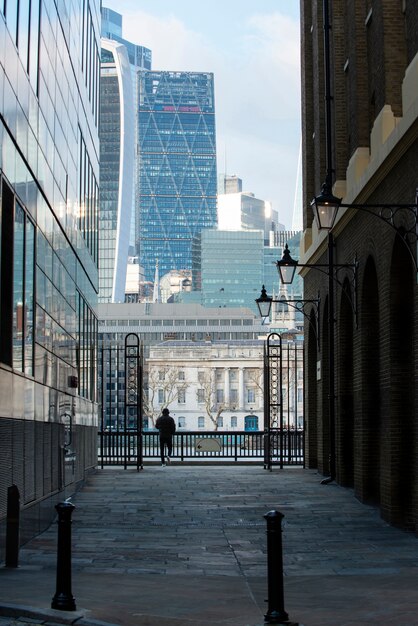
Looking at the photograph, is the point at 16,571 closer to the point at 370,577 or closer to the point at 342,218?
the point at 370,577

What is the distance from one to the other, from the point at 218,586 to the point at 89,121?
21.6 meters

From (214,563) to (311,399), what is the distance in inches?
688

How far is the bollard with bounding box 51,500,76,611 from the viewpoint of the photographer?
29.5ft

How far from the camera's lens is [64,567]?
360 inches

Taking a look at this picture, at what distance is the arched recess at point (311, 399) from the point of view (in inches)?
1176

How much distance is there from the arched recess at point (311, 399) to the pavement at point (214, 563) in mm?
6997

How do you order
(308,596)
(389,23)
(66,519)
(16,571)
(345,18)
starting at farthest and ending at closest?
(345,18), (389,23), (16,571), (308,596), (66,519)

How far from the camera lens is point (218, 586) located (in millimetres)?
10789

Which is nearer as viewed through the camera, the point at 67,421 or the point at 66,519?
the point at 66,519

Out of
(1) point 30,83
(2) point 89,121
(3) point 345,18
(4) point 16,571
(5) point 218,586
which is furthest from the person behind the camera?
(2) point 89,121

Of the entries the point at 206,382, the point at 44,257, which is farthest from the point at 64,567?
the point at 206,382

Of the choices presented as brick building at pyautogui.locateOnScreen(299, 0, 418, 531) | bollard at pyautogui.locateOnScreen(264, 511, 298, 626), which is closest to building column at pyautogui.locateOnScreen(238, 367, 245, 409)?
brick building at pyautogui.locateOnScreen(299, 0, 418, 531)

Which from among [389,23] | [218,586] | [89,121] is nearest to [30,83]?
[389,23]

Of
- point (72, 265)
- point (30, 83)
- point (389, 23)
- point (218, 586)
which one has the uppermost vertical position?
point (389, 23)
